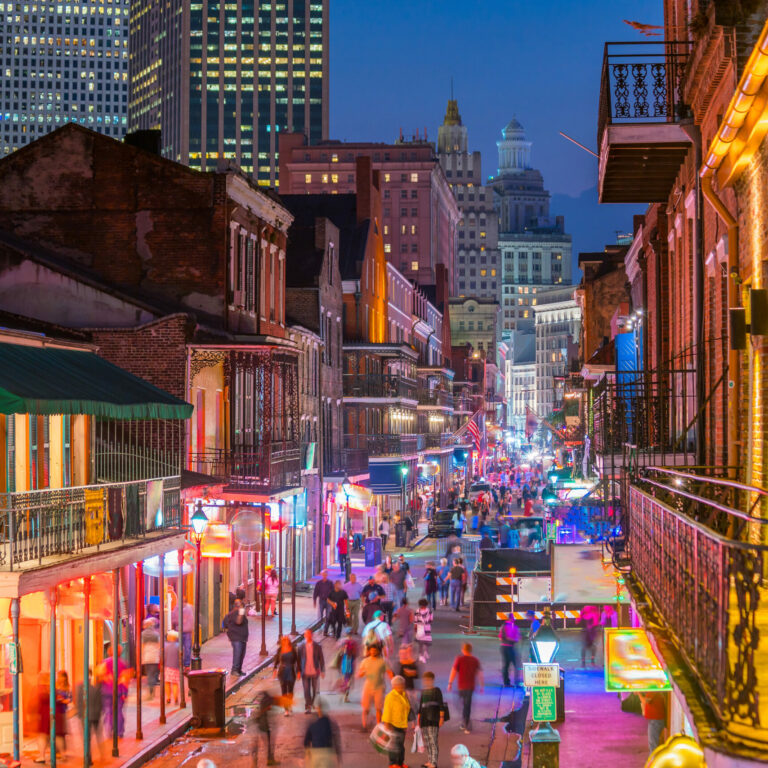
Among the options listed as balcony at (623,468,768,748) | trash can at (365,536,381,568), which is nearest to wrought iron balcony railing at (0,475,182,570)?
balcony at (623,468,768,748)

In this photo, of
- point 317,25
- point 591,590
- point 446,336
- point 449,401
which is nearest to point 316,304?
point 591,590

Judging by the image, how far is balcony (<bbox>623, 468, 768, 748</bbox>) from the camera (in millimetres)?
5777

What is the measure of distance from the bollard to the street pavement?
1596 mm

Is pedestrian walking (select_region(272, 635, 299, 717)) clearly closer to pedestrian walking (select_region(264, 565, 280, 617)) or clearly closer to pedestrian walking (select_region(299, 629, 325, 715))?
pedestrian walking (select_region(299, 629, 325, 715))

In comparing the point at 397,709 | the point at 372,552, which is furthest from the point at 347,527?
the point at 397,709

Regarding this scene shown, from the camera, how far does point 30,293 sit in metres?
26.9

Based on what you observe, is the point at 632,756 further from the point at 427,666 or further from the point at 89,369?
the point at 89,369

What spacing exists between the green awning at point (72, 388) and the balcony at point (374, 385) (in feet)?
96.6

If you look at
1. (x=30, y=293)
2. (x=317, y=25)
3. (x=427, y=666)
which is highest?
Answer: (x=317, y=25)

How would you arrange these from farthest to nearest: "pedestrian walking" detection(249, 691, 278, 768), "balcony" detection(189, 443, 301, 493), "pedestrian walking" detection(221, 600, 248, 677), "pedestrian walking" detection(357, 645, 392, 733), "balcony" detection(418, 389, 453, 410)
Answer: "balcony" detection(418, 389, 453, 410), "balcony" detection(189, 443, 301, 493), "pedestrian walking" detection(221, 600, 248, 677), "pedestrian walking" detection(357, 645, 392, 733), "pedestrian walking" detection(249, 691, 278, 768)

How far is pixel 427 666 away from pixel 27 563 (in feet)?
36.7

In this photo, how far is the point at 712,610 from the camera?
6.56 meters

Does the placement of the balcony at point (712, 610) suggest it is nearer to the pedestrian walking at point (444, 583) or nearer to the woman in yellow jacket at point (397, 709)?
the woman in yellow jacket at point (397, 709)

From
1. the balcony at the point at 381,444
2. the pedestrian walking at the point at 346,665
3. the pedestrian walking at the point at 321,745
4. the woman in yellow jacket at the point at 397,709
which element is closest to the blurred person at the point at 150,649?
the pedestrian walking at the point at 346,665
